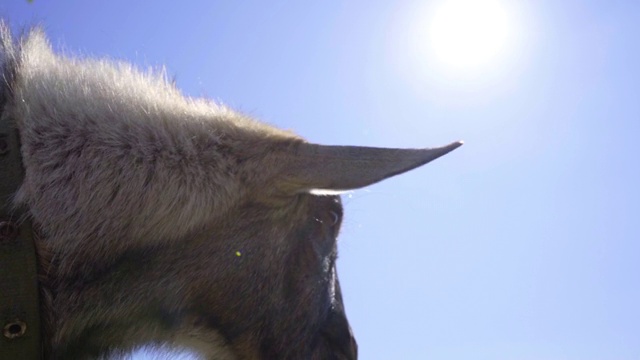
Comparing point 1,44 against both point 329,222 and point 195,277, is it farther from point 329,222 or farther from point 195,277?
point 329,222

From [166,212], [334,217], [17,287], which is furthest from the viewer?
[334,217]

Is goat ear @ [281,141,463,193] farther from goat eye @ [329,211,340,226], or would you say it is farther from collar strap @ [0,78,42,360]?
collar strap @ [0,78,42,360]

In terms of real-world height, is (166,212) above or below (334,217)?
below

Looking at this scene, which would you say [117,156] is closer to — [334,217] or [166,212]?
[166,212]

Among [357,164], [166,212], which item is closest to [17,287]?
[166,212]

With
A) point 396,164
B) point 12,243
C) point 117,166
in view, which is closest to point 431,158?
point 396,164

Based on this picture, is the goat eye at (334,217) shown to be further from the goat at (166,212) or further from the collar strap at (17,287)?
the collar strap at (17,287)

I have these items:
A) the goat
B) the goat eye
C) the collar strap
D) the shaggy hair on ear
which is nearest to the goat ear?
the goat
